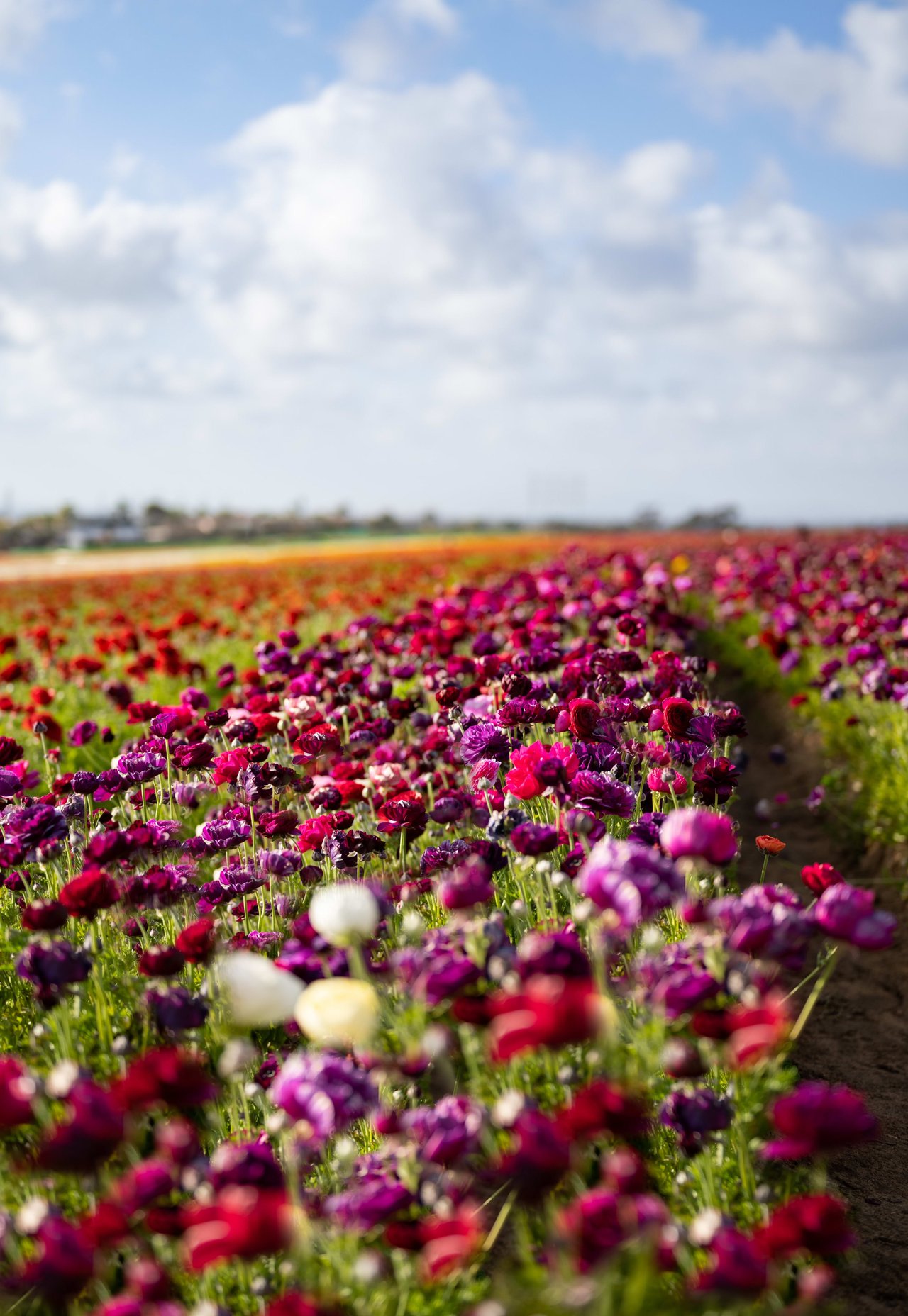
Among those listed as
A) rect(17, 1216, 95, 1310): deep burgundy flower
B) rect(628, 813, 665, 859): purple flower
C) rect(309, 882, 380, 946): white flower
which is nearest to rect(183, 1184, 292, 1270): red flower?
rect(17, 1216, 95, 1310): deep burgundy flower

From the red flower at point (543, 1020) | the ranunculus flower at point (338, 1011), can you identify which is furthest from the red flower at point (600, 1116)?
the ranunculus flower at point (338, 1011)

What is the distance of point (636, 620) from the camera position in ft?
18.5

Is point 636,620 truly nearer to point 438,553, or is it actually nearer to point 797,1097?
point 797,1097

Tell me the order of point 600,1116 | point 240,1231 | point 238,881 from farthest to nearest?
point 238,881 < point 600,1116 < point 240,1231

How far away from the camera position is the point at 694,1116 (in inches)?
96.1

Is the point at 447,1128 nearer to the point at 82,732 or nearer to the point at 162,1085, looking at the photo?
the point at 162,1085

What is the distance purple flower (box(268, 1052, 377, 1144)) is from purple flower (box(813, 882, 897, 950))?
951mm

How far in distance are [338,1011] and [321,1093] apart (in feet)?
0.56

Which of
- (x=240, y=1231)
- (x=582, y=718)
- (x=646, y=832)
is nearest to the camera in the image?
(x=240, y=1231)

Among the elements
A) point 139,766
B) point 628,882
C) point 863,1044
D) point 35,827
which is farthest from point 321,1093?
point 863,1044

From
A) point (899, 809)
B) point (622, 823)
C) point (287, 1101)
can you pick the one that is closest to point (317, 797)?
point (622, 823)

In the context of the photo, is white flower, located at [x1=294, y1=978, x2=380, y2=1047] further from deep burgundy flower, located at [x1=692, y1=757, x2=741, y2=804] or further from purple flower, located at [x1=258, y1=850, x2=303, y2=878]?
deep burgundy flower, located at [x1=692, y1=757, x2=741, y2=804]

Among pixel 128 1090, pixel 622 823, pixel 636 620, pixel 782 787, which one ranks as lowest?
pixel 782 787

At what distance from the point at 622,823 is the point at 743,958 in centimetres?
173
